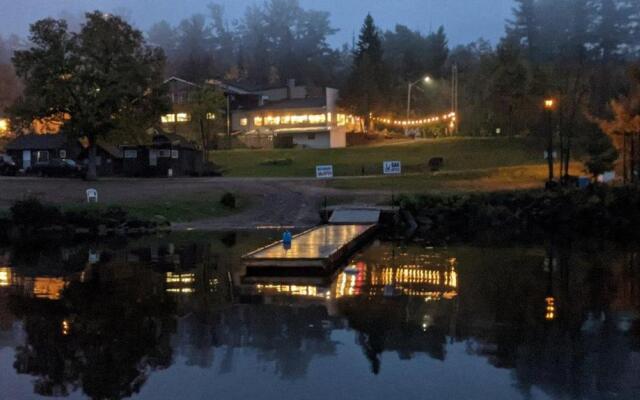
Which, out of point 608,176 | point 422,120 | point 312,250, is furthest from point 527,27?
point 312,250

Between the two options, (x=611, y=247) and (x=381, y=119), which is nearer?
(x=611, y=247)

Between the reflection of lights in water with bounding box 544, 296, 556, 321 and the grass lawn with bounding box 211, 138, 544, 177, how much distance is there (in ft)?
148

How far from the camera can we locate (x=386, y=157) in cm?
7075

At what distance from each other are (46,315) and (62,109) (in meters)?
39.6

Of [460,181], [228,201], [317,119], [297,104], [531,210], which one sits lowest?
[531,210]

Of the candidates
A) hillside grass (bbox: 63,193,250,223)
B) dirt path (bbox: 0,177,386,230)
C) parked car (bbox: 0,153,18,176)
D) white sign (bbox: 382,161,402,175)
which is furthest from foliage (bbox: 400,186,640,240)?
parked car (bbox: 0,153,18,176)

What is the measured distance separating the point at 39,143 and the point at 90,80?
17420 mm

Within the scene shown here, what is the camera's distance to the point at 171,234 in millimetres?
35750

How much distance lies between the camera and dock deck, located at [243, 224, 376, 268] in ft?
70.0

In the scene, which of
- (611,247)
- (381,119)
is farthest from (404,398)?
(381,119)

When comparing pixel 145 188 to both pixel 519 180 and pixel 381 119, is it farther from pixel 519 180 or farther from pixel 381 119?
pixel 381 119

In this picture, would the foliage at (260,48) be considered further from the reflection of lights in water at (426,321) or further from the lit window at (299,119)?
the reflection of lights in water at (426,321)

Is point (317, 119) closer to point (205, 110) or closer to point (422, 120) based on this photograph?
point (422, 120)

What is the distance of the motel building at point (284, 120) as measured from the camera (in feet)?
298
